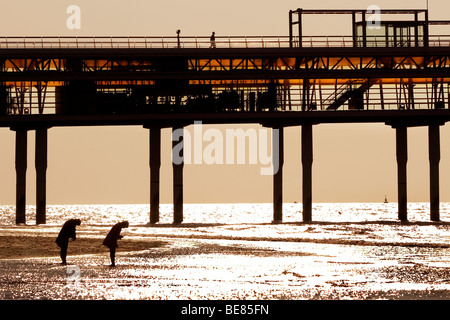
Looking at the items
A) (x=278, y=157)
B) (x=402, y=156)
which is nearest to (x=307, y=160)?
(x=278, y=157)

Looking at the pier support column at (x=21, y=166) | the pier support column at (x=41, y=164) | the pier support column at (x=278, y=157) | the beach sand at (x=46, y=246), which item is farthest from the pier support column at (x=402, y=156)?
the beach sand at (x=46, y=246)

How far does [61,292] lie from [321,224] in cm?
5844

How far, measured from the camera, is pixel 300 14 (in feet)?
249

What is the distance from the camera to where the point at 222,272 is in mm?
33188

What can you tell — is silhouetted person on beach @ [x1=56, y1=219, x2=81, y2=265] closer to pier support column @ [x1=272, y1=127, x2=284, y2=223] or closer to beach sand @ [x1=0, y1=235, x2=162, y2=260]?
beach sand @ [x1=0, y1=235, x2=162, y2=260]

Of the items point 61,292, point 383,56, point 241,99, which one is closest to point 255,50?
point 241,99

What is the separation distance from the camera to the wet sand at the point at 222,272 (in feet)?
88.2

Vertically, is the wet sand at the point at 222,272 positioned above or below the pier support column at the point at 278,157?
below

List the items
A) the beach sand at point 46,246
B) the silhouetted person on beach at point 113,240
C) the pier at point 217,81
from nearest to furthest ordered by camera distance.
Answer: the silhouetted person on beach at point 113,240 → the beach sand at point 46,246 → the pier at point 217,81

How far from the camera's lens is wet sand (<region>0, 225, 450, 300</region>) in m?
26.9

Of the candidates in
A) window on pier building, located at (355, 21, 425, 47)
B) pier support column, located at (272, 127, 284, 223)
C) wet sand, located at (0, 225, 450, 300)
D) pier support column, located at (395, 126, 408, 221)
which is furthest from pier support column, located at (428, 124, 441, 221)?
wet sand, located at (0, 225, 450, 300)

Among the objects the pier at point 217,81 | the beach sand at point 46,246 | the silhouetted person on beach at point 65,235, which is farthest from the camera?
the pier at point 217,81

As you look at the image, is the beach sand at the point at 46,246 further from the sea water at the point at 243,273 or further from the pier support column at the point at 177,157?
the pier support column at the point at 177,157
